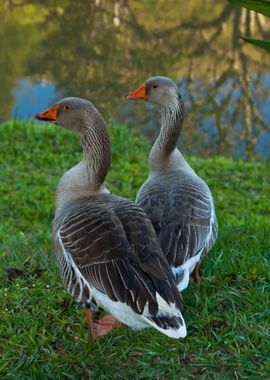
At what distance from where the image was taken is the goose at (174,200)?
3424mm

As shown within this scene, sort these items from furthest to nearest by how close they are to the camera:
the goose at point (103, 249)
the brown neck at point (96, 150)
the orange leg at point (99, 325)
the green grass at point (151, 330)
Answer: the brown neck at point (96, 150) < the orange leg at point (99, 325) < the green grass at point (151, 330) < the goose at point (103, 249)

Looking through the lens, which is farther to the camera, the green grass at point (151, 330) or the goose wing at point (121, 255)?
the green grass at point (151, 330)

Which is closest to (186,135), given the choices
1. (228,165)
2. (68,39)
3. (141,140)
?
(141,140)

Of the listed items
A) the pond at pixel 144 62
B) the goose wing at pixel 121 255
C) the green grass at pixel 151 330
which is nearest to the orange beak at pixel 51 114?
the goose wing at pixel 121 255

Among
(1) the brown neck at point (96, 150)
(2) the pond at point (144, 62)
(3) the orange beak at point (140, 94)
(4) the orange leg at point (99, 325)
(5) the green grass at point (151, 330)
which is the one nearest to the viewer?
(5) the green grass at point (151, 330)

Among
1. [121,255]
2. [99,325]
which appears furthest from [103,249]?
[99,325]

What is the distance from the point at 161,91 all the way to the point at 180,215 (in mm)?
1186

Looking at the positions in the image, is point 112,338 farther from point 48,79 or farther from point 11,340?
point 48,79

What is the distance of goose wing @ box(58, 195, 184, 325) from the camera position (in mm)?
2941

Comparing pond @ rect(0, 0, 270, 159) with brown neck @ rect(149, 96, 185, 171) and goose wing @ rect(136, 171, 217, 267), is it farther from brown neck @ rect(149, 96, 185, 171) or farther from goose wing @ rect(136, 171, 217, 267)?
goose wing @ rect(136, 171, 217, 267)

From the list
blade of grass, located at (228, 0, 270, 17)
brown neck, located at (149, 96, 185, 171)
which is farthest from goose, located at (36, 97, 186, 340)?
blade of grass, located at (228, 0, 270, 17)

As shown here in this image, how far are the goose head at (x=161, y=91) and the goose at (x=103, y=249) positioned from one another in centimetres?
86

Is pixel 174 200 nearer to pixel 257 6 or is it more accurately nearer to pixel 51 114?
pixel 51 114

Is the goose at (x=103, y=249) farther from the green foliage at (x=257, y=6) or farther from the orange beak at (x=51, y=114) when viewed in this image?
the green foliage at (x=257, y=6)
